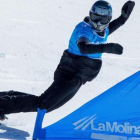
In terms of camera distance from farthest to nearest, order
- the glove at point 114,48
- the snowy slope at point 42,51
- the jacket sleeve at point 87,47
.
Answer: the snowy slope at point 42,51
the jacket sleeve at point 87,47
the glove at point 114,48

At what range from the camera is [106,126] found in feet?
13.3

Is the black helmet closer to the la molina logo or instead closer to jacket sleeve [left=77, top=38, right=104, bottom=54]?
jacket sleeve [left=77, top=38, right=104, bottom=54]

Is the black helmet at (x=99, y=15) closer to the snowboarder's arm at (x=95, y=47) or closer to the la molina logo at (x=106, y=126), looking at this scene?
the snowboarder's arm at (x=95, y=47)

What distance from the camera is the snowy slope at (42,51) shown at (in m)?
5.35

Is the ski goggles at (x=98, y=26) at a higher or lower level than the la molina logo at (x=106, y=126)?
higher

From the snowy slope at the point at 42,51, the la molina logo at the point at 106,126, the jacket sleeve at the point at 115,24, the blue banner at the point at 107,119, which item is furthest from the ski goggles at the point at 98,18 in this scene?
the snowy slope at the point at 42,51

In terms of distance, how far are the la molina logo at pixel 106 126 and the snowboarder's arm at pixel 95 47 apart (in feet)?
2.01

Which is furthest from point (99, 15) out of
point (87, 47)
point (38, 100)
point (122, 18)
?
point (38, 100)

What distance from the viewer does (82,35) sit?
171 inches

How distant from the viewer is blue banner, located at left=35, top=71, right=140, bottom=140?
403 cm

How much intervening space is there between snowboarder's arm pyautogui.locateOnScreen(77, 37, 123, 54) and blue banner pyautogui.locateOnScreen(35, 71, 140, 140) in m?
0.31

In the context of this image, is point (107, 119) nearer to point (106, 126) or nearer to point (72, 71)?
point (106, 126)

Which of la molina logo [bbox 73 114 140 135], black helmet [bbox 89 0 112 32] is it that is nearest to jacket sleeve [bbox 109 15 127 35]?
black helmet [bbox 89 0 112 32]

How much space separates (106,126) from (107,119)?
0.21 ft
